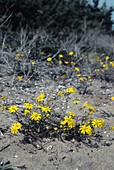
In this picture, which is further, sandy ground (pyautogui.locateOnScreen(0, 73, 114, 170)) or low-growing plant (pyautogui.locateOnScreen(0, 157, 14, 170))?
sandy ground (pyautogui.locateOnScreen(0, 73, 114, 170))

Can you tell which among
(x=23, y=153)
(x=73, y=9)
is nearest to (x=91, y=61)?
(x=23, y=153)

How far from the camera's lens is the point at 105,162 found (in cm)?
262

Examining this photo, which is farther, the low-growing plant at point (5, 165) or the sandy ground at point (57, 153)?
the sandy ground at point (57, 153)

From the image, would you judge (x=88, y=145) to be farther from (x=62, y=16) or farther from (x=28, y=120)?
(x=62, y=16)

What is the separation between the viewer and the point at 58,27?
32.7 ft

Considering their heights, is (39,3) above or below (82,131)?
above

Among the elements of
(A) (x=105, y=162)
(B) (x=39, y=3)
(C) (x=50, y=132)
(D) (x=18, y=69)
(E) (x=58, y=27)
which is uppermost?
(B) (x=39, y=3)

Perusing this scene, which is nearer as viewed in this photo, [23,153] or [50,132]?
[23,153]

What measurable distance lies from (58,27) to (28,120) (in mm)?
7510

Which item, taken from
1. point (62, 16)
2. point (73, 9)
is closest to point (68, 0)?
point (73, 9)

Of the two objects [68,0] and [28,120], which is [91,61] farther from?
[68,0]

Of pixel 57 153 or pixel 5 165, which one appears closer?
pixel 5 165

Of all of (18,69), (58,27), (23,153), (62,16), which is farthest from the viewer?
(62,16)

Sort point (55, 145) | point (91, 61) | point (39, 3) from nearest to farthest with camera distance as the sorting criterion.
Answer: point (55, 145)
point (91, 61)
point (39, 3)
